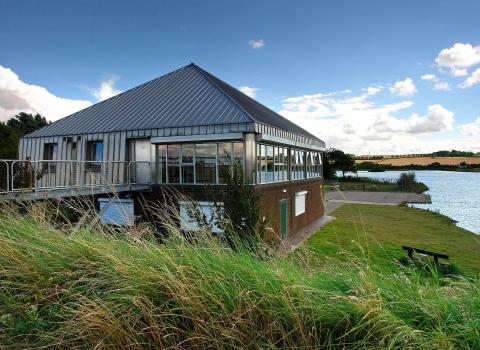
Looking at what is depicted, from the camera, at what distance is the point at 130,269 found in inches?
117

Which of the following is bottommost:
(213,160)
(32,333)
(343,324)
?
(32,333)

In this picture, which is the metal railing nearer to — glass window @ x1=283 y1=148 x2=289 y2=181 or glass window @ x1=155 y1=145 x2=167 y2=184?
glass window @ x1=155 y1=145 x2=167 y2=184

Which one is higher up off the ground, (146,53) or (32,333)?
(146,53)

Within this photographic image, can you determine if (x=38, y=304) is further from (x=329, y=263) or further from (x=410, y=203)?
(x=410, y=203)

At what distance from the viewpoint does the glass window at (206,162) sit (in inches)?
599

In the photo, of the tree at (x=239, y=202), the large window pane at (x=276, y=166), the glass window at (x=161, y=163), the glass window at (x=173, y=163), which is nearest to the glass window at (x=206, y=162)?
the glass window at (x=173, y=163)

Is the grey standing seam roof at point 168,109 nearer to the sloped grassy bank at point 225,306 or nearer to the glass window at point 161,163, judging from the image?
the glass window at point 161,163

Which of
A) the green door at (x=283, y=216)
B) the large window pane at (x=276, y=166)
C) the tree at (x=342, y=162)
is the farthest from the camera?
the tree at (x=342, y=162)

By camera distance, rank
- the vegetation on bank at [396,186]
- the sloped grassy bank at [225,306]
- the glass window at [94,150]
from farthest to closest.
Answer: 1. the vegetation on bank at [396,186]
2. the glass window at [94,150]
3. the sloped grassy bank at [225,306]

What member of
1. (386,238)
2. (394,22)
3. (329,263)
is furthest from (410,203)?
(329,263)

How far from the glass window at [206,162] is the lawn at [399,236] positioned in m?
5.42

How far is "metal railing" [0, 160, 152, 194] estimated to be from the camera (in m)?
10.5

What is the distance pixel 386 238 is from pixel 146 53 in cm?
1728

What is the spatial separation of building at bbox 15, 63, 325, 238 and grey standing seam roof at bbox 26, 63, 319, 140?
5 centimetres
